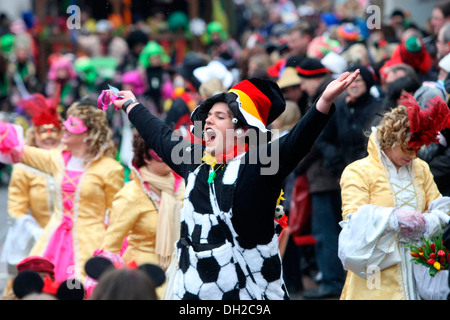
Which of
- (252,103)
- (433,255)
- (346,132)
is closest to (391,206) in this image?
(433,255)

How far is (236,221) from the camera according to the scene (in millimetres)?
3807

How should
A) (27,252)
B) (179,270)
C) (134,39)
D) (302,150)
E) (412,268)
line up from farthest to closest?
(134,39) < (27,252) < (412,268) < (179,270) < (302,150)

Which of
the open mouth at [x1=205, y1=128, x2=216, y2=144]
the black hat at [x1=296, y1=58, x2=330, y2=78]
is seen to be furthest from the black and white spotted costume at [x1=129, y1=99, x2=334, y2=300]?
the black hat at [x1=296, y1=58, x2=330, y2=78]

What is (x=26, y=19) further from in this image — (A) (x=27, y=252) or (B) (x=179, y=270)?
(B) (x=179, y=270)

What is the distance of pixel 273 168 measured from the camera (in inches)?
148

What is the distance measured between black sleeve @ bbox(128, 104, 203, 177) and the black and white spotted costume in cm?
22

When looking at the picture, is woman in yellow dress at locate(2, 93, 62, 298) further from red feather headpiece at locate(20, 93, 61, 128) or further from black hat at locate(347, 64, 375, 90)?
black hat at locate(347, 64, 375, 90)

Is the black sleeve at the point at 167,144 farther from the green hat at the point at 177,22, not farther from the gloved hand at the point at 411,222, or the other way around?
the green hat at the point at 177,22

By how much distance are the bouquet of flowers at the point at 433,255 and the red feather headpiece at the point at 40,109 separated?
355 centimetres

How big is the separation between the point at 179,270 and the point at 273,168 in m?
0.75

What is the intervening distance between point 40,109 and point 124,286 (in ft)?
13.5

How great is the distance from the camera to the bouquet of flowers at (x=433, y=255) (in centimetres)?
450

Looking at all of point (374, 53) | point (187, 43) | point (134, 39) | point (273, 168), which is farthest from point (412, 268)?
point (187, 43)

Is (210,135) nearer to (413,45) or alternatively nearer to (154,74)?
(413,45)
